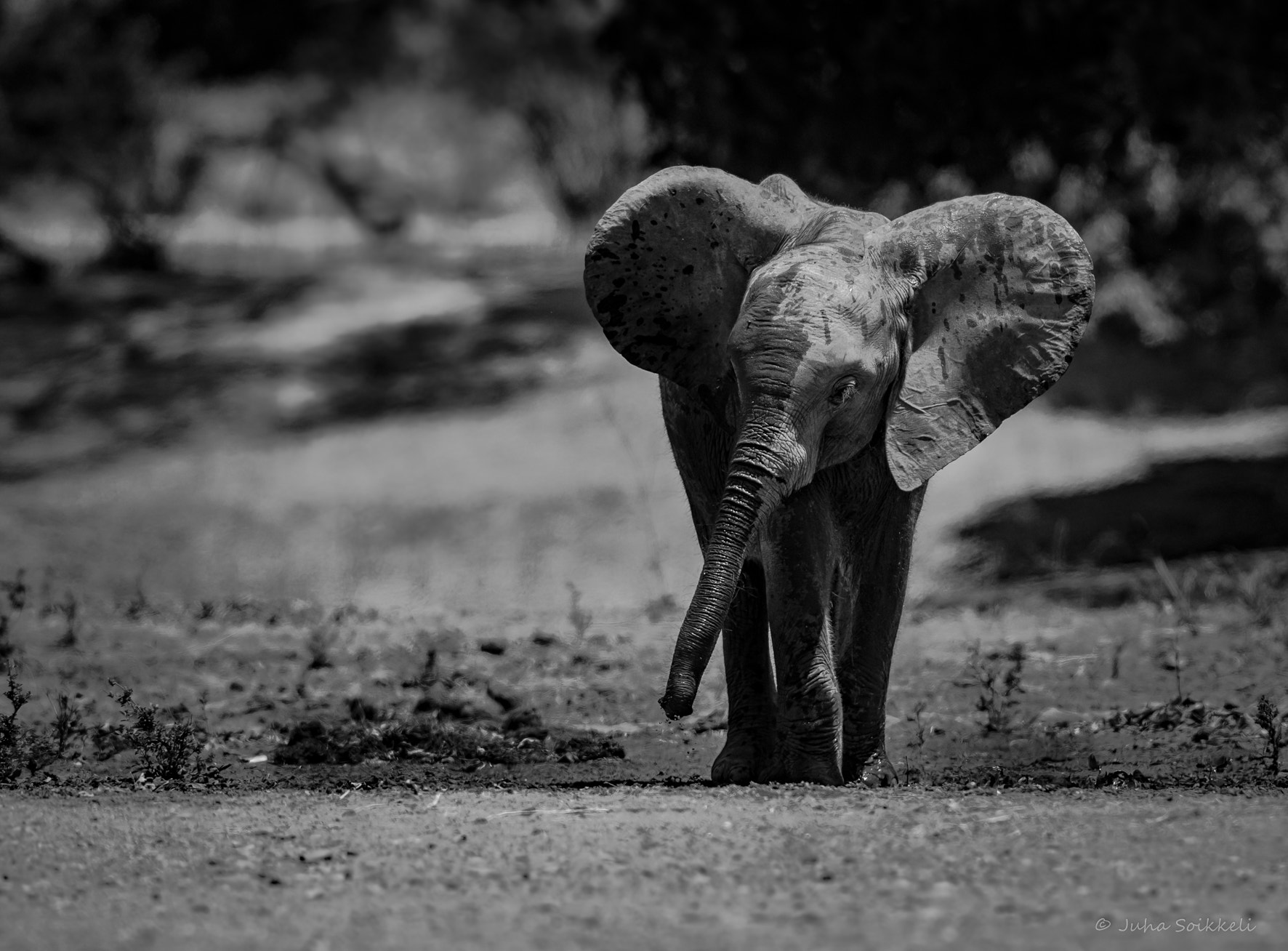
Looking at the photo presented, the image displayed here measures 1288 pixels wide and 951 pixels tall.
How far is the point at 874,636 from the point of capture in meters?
6.87

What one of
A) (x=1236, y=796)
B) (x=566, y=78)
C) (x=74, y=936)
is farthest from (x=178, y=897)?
(x=566, y=78)

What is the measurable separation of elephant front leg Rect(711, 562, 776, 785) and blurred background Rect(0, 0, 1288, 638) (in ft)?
10.1

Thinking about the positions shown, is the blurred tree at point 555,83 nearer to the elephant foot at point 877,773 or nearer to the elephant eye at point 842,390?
the elephant foot at point 877,773

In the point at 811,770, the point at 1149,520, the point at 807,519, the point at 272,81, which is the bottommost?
the point at 811,770

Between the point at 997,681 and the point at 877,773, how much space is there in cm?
246

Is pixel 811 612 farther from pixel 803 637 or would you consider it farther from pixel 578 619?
pixel 578 619

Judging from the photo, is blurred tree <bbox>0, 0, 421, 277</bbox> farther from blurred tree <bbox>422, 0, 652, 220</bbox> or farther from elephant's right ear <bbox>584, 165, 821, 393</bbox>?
elephant's right ear <bbox>584, 165, 821, 393</bbox>

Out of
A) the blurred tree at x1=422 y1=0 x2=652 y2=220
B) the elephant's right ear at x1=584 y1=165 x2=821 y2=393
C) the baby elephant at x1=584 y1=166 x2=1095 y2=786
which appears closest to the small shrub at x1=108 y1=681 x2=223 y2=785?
the baby elephant at x1=584 y1=166 x2=1095 y2=786

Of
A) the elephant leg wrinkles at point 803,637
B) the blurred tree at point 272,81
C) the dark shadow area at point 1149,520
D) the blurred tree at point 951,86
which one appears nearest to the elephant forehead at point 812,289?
the elephant leg wrinkles at point 803,637

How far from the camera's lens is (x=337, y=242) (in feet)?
69.1

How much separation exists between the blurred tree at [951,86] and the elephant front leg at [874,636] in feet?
22.3

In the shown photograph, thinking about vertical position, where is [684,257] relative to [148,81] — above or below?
below

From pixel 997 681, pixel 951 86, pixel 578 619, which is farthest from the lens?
pixel 951 86

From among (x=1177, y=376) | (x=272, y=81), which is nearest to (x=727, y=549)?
(x=1177, y=376)
